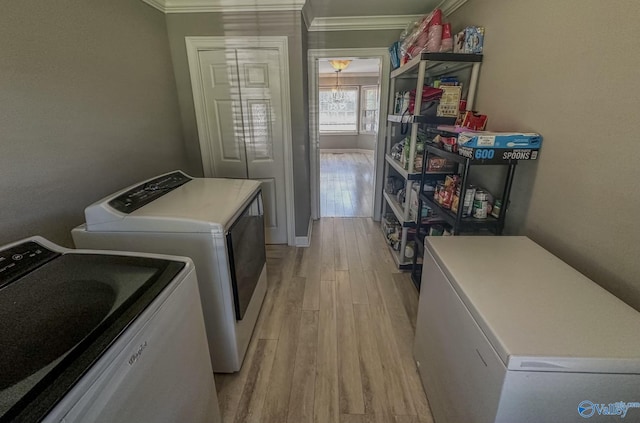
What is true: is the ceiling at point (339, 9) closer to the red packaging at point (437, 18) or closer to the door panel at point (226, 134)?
the red packaging at point (437, 18)

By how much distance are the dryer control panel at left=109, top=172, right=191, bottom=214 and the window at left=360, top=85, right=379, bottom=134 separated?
25.4ft

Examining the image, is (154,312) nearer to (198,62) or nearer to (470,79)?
(470,79)

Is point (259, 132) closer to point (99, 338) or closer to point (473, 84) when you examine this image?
point (473, 84)

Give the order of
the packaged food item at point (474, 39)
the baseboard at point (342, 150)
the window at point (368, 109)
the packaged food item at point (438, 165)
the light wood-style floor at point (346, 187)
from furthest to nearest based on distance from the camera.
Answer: the baseboard at point (342, 150) < the window at point (368, 109) < the light wood-style floor at point (346, 187) < the packaged food item at point (438, 165) < the packaged food item at point (474, 39)

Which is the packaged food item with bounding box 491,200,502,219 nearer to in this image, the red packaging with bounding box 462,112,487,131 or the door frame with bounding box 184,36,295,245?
the red packaging with bounding box 462,112,487,131

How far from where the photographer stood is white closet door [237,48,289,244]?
2.54m

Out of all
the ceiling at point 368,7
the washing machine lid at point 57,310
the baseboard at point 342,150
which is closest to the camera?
the washing machine lid at point 57,310

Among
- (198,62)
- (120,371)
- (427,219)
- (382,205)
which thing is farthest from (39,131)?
(382,205)

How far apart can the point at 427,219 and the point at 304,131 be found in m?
1.37

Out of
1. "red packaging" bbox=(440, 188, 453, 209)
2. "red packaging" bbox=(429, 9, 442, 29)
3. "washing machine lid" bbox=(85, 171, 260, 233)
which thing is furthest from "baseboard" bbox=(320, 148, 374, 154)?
"washing machine lid" bbox=(85, 171, 260, 233)

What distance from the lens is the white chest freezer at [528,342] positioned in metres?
0.71

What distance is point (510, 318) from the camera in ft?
2.69

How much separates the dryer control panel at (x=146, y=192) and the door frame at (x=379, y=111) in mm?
1778

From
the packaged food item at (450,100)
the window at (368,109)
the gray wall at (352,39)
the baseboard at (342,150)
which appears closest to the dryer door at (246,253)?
the packaged food item at (450,100)
